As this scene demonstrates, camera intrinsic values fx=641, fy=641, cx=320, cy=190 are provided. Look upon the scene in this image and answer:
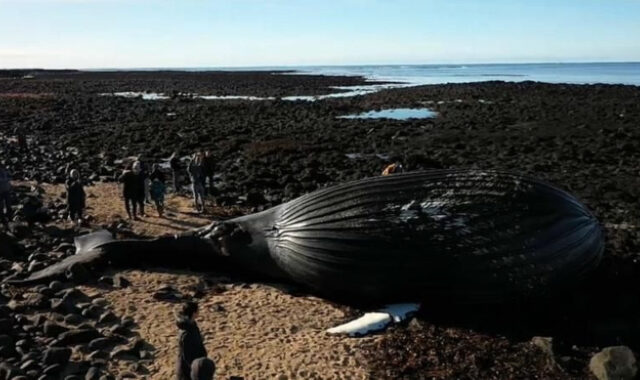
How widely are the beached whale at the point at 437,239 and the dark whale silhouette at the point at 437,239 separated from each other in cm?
1

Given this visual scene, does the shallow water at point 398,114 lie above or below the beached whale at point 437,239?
below

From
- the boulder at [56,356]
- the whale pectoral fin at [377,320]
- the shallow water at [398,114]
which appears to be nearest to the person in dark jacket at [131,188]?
the boulder at [56,356]

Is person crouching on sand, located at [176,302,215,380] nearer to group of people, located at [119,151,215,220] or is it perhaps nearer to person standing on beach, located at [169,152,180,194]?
group of people, located at [119,151,215,220]

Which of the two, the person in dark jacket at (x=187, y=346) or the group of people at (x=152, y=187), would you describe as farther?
the group of people at (x=152, y=187)

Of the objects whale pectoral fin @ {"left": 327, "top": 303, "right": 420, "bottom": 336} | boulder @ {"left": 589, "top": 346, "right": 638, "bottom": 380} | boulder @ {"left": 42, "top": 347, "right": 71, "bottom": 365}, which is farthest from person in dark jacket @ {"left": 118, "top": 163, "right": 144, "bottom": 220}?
boulder @ {"left": 589, "top": 346, "right": 638, "bottom": 380}

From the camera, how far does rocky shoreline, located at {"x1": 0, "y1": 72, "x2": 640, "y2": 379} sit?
8438mm

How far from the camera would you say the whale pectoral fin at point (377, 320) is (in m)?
8.91

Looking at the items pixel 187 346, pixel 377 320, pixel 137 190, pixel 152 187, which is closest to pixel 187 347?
pixel 187 346

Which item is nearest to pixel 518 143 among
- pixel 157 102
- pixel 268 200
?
pixel 268 200

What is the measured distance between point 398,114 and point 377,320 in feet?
125

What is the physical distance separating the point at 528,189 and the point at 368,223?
236 cm

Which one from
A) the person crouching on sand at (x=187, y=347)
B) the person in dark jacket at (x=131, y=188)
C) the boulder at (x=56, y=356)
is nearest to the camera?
the person crouching on sand at (x=187, y=347)

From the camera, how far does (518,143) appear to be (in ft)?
93.4

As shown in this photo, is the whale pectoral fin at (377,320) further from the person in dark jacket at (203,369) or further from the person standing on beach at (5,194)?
the person standing on beach at (5,194)
